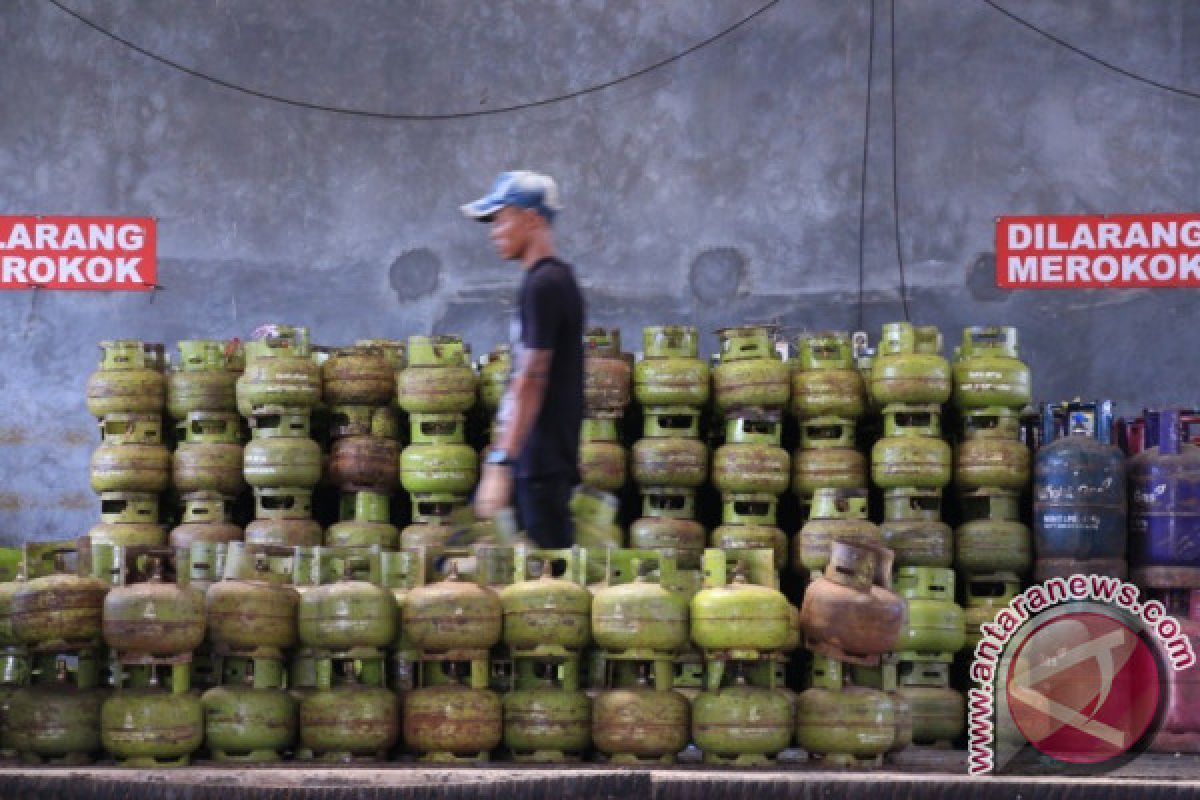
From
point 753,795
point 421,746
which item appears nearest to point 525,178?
point 753,795

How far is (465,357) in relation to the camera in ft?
35.1

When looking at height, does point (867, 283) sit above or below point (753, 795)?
above

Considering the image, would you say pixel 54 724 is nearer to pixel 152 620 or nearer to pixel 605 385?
pixel 152 620

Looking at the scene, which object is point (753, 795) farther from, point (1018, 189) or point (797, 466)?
point (1018, 189)

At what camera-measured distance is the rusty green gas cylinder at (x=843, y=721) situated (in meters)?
8.87

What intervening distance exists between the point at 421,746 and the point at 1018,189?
7296 millimetres

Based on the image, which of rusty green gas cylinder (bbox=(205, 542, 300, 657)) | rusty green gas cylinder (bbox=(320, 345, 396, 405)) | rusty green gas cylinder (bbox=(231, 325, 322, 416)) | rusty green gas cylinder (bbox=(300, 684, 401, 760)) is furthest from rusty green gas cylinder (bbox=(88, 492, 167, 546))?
rusty green gas cylinder (bbox=(300, 684, 401, 760))

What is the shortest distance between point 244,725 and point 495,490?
11.5ft

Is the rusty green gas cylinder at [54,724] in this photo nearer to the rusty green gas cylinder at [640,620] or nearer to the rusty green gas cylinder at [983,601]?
the rusty green gas cylinder at [640,620]

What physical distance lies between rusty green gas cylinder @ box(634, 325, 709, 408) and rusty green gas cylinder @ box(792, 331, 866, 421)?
0.60 metres

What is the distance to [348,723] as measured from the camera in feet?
29.0

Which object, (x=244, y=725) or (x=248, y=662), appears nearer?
(x=244, y=725)

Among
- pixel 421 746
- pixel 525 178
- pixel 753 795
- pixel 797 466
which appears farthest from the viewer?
pixel 797 466

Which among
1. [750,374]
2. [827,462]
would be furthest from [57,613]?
[827,462]
